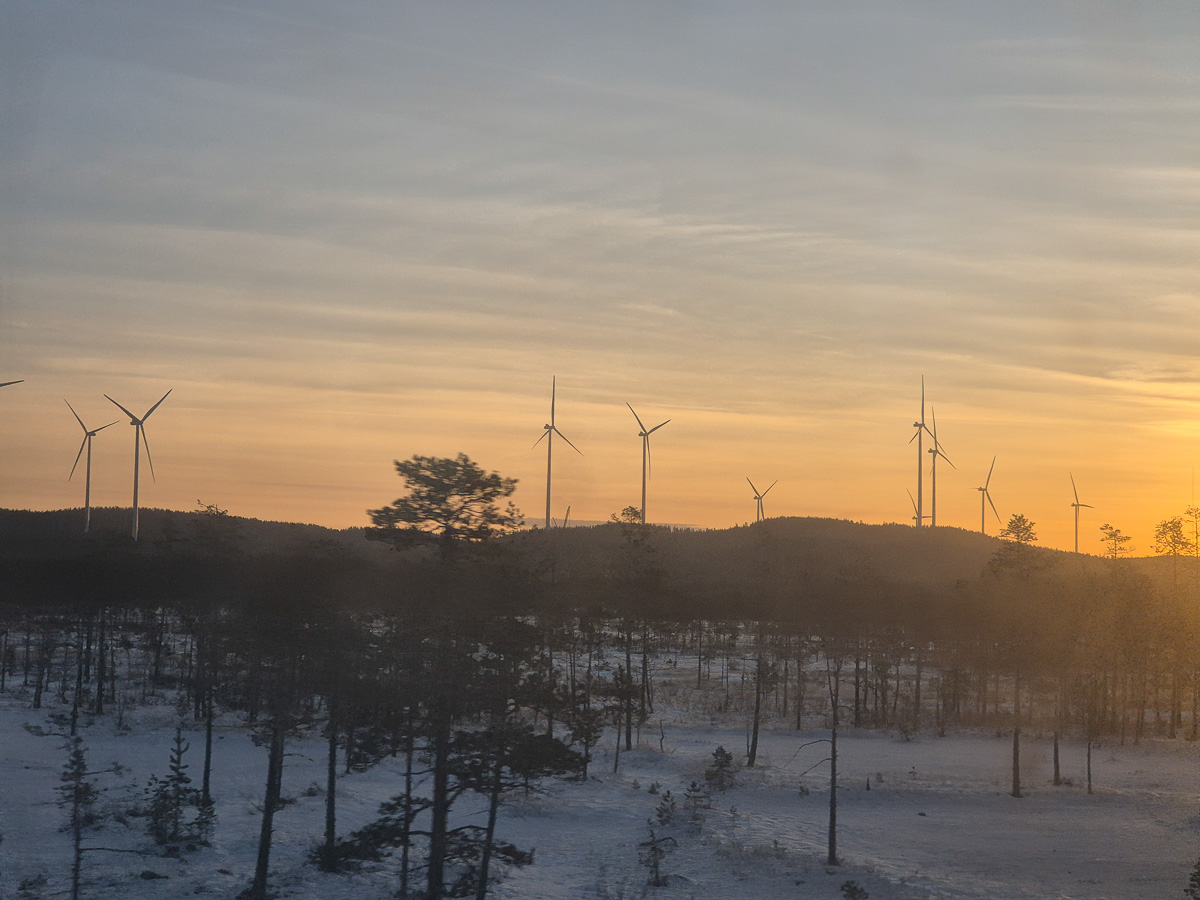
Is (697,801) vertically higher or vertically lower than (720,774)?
lower

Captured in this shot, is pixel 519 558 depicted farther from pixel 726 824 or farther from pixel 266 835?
pixel 726 824

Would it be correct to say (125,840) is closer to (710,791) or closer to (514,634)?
(514,634)

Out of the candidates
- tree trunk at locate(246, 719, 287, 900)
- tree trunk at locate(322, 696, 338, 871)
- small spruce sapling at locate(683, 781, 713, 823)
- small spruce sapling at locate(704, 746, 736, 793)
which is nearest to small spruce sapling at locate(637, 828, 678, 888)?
small spruce sapling at locate(683, 781, 713, 823)

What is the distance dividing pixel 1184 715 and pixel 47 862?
300 feet

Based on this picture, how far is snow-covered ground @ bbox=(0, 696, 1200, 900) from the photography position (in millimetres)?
38250

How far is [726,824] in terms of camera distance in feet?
160

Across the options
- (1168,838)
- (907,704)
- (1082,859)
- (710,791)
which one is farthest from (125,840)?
(907,704)

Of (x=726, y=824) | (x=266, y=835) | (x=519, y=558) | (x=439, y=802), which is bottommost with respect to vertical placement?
(x=726, y=824)

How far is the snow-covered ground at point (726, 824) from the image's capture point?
38.2 metres

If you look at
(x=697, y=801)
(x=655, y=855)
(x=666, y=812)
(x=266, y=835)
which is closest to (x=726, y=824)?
(x=697, y=801)

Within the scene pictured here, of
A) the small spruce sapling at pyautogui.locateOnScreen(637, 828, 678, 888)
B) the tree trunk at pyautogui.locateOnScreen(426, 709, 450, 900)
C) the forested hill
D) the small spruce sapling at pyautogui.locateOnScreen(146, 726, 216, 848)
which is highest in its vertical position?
the forested hill

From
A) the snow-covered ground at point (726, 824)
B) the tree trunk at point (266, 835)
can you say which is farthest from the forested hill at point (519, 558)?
the snow-covered ground at point (726, 824)

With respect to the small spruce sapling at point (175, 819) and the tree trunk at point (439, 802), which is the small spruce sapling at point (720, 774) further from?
the small spruce sapling at point (175, 819)

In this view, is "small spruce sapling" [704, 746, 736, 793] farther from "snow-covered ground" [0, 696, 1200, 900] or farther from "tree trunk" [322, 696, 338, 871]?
"tree trunk" [322, 696, 338, 871]
